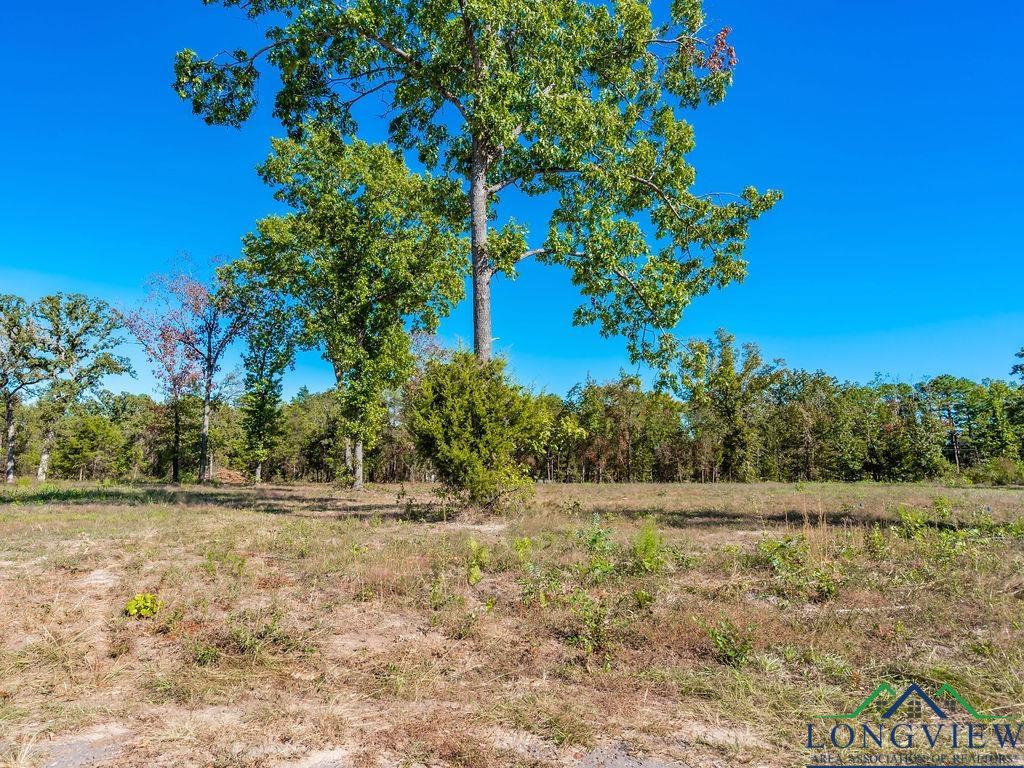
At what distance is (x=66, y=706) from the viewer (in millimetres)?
3301

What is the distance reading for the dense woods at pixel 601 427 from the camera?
30625 mm

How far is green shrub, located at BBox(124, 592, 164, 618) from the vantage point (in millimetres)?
4715

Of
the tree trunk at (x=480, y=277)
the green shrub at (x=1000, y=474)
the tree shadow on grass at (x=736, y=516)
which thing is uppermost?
the tree trunk at (x=480, y=277)

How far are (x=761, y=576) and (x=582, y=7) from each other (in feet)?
40.7

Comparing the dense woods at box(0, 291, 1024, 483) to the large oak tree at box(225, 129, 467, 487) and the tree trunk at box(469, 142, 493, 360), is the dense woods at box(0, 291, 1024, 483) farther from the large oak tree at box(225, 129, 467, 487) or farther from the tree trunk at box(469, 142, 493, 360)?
the tree trunk at box(469, 142, 493, 360)

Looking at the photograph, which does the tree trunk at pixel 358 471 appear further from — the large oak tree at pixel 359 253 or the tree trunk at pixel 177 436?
the tree trunk at pixel 177 436

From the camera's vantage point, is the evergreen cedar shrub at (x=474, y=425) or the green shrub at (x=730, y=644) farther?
the evergreen cedar shrub at (x=474, y=425)

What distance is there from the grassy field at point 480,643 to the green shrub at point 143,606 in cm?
6

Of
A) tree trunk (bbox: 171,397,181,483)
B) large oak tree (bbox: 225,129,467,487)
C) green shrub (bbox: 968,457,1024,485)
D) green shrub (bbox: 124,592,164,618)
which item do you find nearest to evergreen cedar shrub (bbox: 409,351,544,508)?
green shrub (bbox: 124,592,164,618)

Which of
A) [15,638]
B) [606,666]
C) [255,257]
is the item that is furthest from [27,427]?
[606,666]

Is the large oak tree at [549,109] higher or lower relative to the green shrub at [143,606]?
higher

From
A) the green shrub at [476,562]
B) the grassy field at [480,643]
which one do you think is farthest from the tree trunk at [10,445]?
the green shrub at [476,562]

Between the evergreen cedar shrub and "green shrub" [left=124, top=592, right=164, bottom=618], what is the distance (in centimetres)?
577

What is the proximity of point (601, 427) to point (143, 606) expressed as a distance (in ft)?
146
